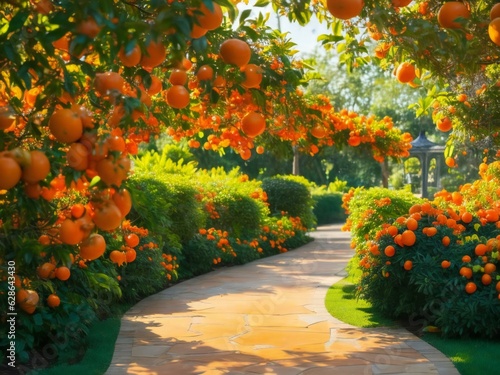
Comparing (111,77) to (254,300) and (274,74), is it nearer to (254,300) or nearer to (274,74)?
(274,74)

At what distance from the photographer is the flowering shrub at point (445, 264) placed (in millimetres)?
5238

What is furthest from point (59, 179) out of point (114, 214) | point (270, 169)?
point (270, 169)

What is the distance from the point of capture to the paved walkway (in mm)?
4723

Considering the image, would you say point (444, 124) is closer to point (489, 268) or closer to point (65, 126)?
point (489, 268)

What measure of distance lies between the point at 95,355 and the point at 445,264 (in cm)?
289

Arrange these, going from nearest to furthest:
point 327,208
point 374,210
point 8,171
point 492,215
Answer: point 8,171 → point 492,215 → point 374,210 → point 327,208

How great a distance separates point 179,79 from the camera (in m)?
2.51

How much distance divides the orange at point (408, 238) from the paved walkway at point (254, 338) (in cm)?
80

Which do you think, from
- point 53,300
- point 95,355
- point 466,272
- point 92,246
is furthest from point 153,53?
point 466,272

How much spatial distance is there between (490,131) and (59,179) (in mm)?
→ 3687

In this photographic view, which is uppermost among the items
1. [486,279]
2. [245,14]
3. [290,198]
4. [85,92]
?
[245,14]

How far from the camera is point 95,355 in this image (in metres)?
4.89

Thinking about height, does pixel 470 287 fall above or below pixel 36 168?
below

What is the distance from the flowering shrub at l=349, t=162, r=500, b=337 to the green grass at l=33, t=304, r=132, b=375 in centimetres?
244
